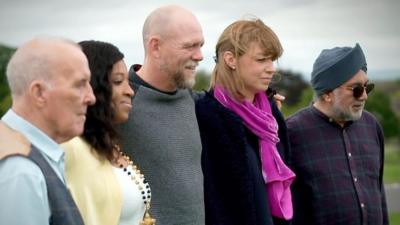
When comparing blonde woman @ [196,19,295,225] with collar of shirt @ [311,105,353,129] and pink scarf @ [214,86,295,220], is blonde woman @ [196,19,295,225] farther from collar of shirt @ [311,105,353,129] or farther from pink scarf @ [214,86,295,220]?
collar of shirt @ [311,105,353,129]

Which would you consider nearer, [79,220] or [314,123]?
[79,220]

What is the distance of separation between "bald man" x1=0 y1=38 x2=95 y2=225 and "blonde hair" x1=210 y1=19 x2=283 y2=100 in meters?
1.50

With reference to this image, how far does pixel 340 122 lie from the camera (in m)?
4.89

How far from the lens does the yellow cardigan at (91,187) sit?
127 inches

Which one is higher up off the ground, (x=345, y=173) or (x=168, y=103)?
(x=168, y=103)

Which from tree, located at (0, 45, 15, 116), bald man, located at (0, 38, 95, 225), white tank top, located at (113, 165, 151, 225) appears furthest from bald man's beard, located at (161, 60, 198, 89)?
tree, located at (0, 45, 15, 116)

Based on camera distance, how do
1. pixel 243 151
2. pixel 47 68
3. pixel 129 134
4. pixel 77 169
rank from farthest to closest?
pixel 243 151 → pixel 129 134 → pixel 77 169 → pixel 47 68

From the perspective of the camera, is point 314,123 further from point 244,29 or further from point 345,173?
point 244,29

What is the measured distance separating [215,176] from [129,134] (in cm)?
61

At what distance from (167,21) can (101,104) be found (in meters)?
0.72

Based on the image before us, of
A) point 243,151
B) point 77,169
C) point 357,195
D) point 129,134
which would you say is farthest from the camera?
point 357,195

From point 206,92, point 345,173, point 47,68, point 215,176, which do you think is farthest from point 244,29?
point 47,68

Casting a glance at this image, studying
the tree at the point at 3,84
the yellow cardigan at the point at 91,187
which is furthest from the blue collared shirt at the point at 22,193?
the tree at the point at 3,84

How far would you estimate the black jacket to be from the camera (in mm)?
4117
